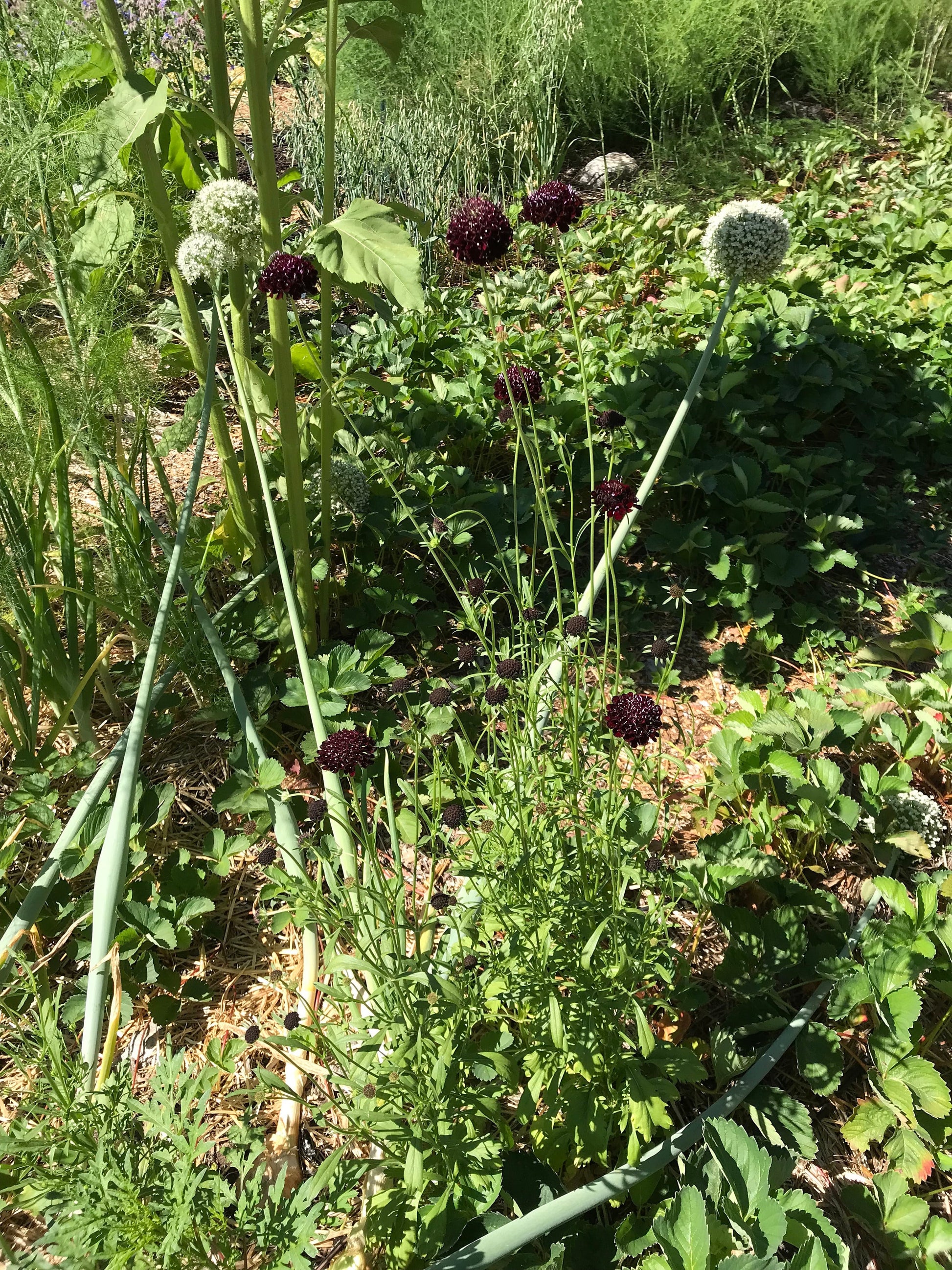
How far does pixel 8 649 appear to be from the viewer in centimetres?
179

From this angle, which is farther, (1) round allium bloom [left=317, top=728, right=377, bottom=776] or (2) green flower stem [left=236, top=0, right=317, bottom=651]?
(2) green flower stem [left=236, top=0, right=317, bottom=651]

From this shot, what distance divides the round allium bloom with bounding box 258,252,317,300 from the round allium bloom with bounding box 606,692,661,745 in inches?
34.5

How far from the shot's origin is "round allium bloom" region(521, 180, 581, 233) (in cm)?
146

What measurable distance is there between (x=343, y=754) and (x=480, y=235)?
0.81 m

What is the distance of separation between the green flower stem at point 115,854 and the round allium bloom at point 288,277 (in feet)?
0.69

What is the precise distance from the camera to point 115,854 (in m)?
1.39

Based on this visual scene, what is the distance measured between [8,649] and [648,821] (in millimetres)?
1321

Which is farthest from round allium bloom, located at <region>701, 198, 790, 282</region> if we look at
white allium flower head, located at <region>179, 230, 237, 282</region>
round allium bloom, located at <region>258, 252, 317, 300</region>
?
white allium flower head, located at <region>179, 230, 237, 282</region>

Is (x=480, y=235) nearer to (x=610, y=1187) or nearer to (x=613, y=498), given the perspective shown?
(x=613, y=498)

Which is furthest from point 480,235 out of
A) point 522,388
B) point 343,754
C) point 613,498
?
point 343,754

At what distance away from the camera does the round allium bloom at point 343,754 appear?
1222 mm

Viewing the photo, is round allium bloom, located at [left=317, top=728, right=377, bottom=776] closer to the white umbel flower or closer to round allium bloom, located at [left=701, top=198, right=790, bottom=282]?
the white umbel flower

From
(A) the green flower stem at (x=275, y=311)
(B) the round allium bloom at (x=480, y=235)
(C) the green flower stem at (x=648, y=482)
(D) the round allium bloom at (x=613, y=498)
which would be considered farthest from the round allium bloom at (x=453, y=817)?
(B) the round allium bloom at (x=480, y=235)

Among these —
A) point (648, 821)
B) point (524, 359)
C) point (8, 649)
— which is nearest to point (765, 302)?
point (524, 359)
